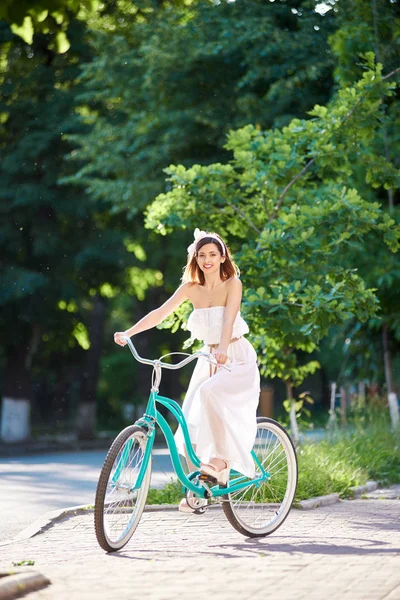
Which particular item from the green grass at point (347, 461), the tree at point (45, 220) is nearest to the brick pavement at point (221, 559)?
the green grass at point (347, 461)

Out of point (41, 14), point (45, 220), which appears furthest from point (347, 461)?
point (45, 220)

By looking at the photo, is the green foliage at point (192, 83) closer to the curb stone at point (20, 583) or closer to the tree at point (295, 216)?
the tree at point (295, 216)

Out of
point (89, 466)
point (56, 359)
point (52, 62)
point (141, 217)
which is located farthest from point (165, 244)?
point (89, 466)

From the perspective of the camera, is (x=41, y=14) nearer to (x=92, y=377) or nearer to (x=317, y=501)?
(x=317, y=501)

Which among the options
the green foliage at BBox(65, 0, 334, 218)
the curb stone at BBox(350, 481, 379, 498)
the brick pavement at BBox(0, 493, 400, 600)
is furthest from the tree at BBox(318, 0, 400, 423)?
the brick pavement at BBox(0, 493, 400, 600)

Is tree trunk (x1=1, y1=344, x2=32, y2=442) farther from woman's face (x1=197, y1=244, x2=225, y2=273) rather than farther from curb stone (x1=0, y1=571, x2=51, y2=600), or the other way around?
curb stone (x1=0, y1=571, x2=51, y2=600)

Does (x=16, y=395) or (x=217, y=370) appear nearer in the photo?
(x=217, y=370)

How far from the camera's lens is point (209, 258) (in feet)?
25.6

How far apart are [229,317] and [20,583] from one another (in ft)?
8.85

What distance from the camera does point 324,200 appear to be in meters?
12.3

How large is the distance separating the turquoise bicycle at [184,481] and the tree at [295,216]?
9.86ft

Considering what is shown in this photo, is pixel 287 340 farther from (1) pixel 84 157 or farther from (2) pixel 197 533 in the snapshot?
(1) pixel 84 157

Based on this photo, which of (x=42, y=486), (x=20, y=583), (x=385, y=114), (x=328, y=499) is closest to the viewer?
(x=20, y=583)

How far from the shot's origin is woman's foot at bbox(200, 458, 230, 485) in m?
7.48
